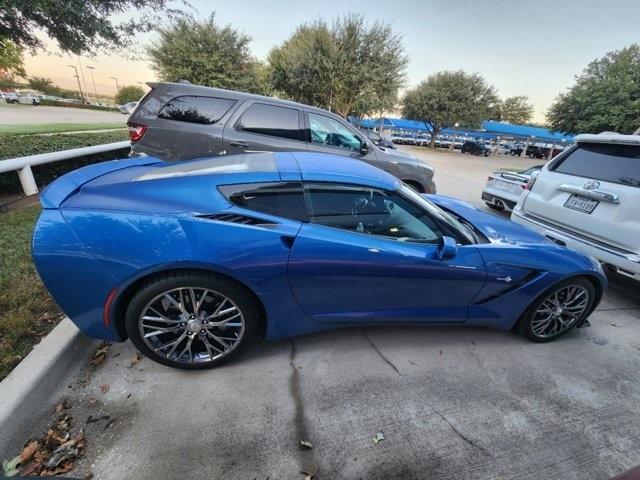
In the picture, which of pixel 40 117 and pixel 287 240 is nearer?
pixel 287 240

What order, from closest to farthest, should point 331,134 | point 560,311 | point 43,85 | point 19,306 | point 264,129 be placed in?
1. point 19,306
2. point 560,311
3. point 264,129
4. point 331,134
5. point 43,85

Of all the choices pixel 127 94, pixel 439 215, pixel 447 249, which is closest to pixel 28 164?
pixel 439 215

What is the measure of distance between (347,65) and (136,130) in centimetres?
1798

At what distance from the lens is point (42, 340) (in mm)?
2211

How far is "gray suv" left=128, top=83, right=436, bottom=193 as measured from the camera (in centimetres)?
463

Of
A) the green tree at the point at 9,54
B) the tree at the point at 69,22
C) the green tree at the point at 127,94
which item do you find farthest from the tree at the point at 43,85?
the tree at the point at 69,22

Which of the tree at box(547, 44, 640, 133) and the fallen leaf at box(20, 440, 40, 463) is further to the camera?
the tree at box(547, 44, 640, 133)

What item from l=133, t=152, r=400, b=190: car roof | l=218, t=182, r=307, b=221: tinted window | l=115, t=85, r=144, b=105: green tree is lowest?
l=115, t=85, r=144, b=105: green tree

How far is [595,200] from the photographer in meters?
3.61

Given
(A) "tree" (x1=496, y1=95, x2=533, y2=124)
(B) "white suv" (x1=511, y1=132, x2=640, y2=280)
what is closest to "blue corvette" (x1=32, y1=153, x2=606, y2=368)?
(B) "white suv" (x1=511, y1=132, x2=640, y2=280)

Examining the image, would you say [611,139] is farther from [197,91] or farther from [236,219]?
[197,91]

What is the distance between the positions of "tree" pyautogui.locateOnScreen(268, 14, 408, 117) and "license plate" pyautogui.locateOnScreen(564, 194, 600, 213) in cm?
1824

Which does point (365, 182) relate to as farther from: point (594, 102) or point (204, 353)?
point (594, 102)

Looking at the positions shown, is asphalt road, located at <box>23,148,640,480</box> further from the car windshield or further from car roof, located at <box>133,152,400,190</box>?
car roof, located at <box>133,152,400,190</box>
